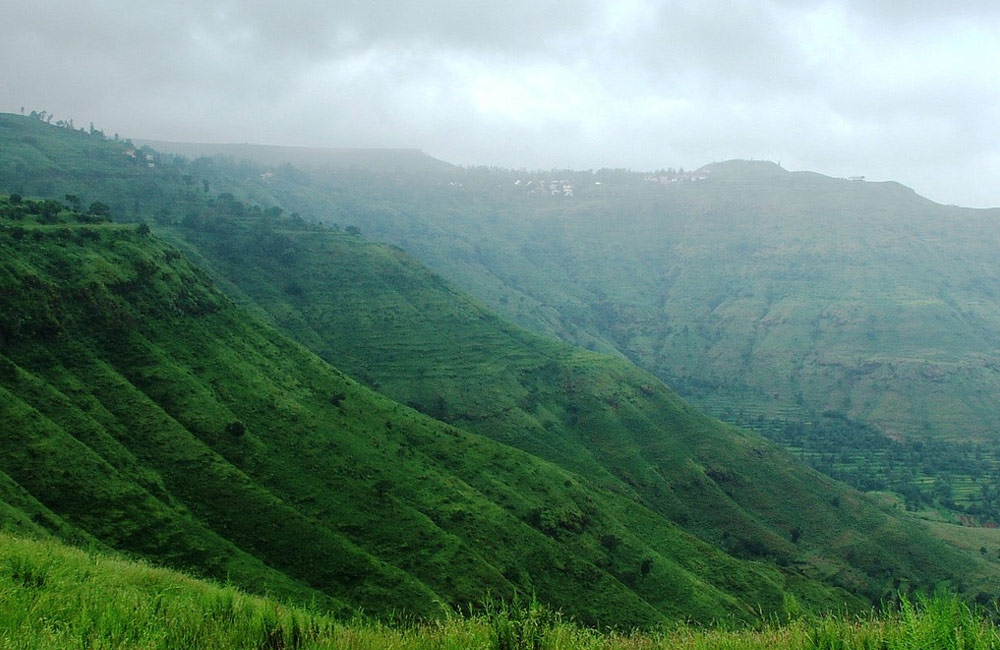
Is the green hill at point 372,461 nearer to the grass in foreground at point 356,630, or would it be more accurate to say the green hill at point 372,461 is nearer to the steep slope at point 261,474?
the steep slope at point 261,474

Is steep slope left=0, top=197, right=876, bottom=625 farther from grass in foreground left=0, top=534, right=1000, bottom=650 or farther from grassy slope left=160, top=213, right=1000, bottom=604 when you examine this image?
grass in foreground left=0, top=534, right=1000, bottom=650

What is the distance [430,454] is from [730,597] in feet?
157

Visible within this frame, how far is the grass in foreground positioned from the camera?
1271cm

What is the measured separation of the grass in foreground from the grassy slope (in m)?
93.2

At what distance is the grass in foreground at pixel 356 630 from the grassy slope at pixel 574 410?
93.2 metres

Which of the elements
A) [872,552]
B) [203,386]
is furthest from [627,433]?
[203,386]

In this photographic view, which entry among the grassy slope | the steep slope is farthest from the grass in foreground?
the grassy slope

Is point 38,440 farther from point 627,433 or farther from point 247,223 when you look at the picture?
point 247,223

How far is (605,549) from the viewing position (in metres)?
95.2

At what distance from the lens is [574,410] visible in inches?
5965

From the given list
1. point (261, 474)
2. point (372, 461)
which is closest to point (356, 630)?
point (261, 474)

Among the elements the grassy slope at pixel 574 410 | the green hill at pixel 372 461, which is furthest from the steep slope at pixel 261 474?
the grassy slope at pixel 574 410

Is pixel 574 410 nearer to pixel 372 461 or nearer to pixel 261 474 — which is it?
pixel 372 461

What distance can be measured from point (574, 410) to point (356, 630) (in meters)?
138
